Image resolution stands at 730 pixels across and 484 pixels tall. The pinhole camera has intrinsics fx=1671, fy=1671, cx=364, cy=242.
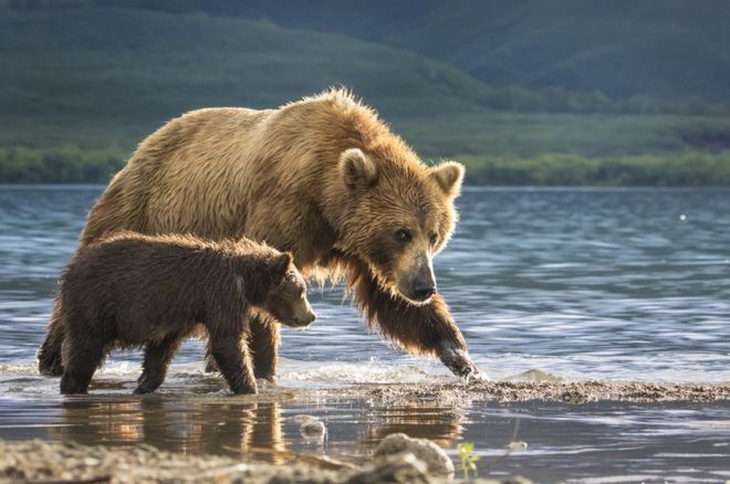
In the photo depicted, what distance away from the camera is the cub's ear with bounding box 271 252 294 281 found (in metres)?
10.9

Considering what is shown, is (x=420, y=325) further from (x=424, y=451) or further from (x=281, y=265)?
(x=424, y=451)

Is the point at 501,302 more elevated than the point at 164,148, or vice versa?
the point at 164,148

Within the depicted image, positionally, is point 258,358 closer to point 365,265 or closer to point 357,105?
point 365,265

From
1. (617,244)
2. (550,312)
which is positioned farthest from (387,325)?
(617,244)

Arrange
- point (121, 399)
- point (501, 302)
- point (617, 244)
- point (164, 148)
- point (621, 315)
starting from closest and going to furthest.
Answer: point (121, 399)
point (164, 148)
point (621, 315)
point (501, 302)
point (617, 244)

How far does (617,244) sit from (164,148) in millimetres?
25698

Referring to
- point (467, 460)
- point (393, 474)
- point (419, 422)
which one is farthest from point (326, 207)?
point (393, 474)

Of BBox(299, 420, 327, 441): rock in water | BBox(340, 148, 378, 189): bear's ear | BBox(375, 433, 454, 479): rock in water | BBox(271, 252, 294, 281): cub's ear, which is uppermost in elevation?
BBox(340, 148, 378, 189): bear's ear

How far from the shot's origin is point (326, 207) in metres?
11.9

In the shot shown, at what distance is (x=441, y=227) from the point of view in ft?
38.9

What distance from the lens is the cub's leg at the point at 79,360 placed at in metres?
10.7

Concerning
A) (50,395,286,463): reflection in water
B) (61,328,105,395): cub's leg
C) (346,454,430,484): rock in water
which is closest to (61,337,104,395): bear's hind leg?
(61,328,105,395): cub's leg

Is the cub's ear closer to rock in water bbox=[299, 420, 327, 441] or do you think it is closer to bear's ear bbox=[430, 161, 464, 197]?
bear's ear bbox=[430, 161, 464, 197]

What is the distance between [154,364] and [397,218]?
197 cm
